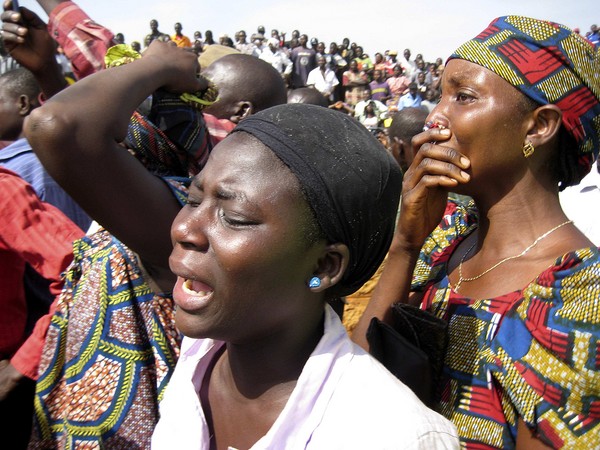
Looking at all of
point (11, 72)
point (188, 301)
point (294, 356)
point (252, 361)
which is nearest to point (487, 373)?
point (294, 356)

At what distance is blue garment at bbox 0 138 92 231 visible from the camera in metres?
3.12

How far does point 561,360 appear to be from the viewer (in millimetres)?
1532

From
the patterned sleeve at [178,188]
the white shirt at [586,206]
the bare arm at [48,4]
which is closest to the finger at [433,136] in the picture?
Answer: the patterned sleeve at [178,188]

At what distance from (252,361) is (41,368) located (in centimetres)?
85

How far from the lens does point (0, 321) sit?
2.41 meters

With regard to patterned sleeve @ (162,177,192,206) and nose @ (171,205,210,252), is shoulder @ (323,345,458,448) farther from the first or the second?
patterned sleeve @ (162,177,192,206)

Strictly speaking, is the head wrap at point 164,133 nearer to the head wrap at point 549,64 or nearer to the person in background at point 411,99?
the head wrap at point 549,64

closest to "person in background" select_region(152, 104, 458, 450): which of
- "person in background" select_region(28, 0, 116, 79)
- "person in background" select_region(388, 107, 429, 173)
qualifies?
"person in background" select_region(28, 0, 116, 79)

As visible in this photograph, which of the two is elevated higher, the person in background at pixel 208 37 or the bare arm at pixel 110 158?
the bare arm at pixel 110 158

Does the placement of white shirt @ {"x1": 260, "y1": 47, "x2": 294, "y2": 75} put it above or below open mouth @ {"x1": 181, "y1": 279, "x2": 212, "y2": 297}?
below

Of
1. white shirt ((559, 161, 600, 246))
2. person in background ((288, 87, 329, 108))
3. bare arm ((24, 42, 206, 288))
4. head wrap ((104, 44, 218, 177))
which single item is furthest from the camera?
person in background ((288, 87, 329, 108))

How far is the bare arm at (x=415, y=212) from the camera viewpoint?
5.92 feet

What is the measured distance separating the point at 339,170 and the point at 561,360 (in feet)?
2.38

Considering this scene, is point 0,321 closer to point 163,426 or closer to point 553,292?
point 163,426
